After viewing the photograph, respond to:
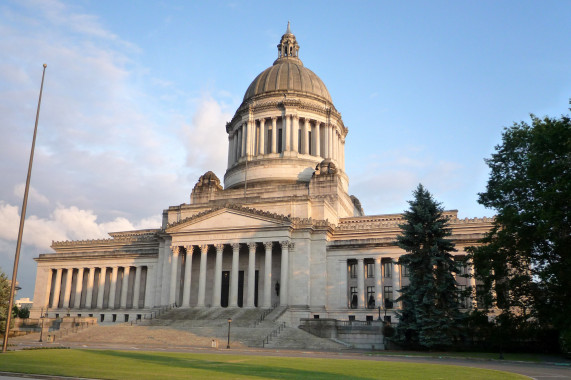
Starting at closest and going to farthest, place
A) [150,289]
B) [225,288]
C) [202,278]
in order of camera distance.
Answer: [202,278]
[225,288]
[150,289]

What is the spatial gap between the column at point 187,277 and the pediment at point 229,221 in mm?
2525

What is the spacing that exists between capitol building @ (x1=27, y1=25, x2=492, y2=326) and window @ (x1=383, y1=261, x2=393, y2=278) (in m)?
0.12

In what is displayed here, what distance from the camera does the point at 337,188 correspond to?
63.5 meters

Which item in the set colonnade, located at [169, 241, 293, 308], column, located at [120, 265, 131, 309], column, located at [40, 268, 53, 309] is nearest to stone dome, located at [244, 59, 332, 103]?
colonnade, located at [169, 241, 293, 308]

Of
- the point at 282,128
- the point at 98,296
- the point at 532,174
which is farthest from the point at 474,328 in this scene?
the point at 98,296

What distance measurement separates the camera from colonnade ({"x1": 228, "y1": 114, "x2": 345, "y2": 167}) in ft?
237

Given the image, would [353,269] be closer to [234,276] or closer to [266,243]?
[266,243]

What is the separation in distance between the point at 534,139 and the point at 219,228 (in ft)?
115

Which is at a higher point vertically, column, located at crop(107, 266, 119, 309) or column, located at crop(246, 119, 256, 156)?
column, located at crop(246, 119, 256, 156)

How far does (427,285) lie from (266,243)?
21417 millimetres

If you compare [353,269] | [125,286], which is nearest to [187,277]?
[125,286]

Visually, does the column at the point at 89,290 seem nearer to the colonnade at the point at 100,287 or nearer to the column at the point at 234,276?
the colonnade at the point at 100,287

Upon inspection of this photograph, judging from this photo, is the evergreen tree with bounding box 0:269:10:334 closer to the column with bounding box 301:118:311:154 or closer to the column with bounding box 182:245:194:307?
the column with bounding box 182:245:194:307

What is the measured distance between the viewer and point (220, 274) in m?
56.3
